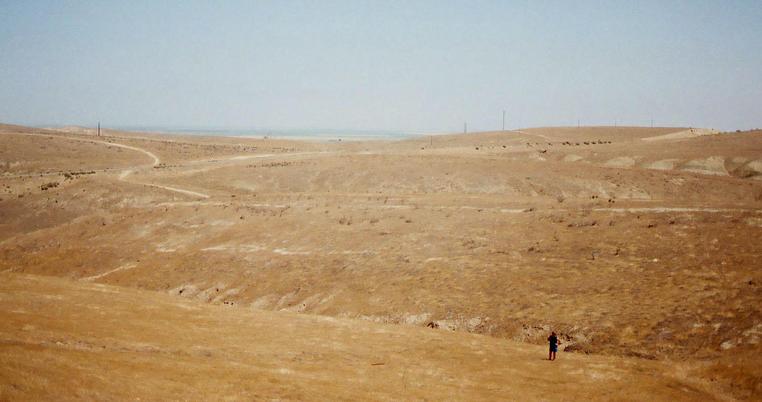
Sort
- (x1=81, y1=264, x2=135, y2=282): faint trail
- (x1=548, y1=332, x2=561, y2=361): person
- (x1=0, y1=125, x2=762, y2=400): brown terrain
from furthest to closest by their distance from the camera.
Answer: (x1=81, y1=264, x2=135, y2=282): faint trail
(x1=548, y1=332, x2=561, y2=361): person
(x1=0, y1=125, x2=762, y2=400): brown terrain

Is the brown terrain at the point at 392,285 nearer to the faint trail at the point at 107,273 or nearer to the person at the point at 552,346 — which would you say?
the faint trail at the point at 107,273

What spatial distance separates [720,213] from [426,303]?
23880mm

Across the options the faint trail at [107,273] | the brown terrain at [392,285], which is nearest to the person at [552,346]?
the brown terrain at [392,285]

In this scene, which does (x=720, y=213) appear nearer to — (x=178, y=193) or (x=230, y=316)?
(x=230, y=316)

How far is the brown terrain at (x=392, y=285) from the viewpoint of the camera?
18.9 metres

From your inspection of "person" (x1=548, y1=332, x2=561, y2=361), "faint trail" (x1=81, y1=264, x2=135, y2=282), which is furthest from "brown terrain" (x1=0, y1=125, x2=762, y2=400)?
"person" (x1=548, y1=332, x2=561, y2=361)

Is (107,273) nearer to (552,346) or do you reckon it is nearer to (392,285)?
(392,285)

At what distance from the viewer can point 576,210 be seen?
43.0 m

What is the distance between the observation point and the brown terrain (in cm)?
1888

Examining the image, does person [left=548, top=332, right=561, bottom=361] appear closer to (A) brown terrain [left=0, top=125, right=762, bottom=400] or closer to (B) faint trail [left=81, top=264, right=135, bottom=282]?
(A) brown terrain [left=0, top=125, right=762, bottom=400]

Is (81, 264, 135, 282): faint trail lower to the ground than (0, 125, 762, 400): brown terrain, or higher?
lower

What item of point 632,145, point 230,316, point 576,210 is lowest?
point 230,316

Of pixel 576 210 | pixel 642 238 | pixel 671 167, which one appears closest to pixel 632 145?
pixel 671 167

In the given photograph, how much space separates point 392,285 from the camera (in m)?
33.7
